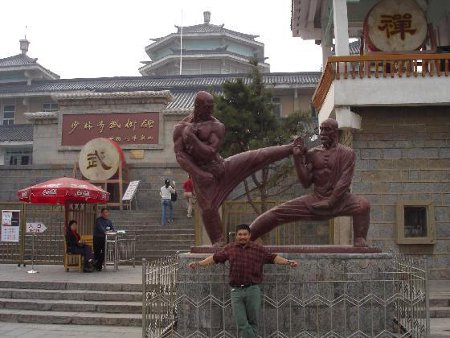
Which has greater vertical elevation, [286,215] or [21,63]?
[21,63]

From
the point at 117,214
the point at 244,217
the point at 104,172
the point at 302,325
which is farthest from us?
the point at 104,172

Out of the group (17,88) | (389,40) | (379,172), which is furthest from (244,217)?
(17,88)

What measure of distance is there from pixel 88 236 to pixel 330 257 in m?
7.21

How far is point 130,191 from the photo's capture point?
1764 cm

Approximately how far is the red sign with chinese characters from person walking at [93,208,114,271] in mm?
8001

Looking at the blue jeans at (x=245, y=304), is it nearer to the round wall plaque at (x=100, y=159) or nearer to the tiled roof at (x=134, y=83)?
the round wall plaque at (x=100, y=159)

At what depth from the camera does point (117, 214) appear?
649 inches

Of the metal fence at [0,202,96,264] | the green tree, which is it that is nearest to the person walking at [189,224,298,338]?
the green tree

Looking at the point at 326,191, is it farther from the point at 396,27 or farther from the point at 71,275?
the point at 396,27

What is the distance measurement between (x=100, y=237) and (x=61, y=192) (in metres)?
1.28

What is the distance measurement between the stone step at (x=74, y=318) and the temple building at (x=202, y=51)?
2752 cm

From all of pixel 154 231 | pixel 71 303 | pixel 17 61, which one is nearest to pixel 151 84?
pixel 17 61

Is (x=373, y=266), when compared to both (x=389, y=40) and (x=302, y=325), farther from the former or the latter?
(x=389, y=40)

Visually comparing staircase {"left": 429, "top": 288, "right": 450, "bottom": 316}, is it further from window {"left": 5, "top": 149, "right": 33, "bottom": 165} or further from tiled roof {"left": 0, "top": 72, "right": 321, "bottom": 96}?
window {"left": 5, "top": 149, "right": 33, "bottom": 165}
